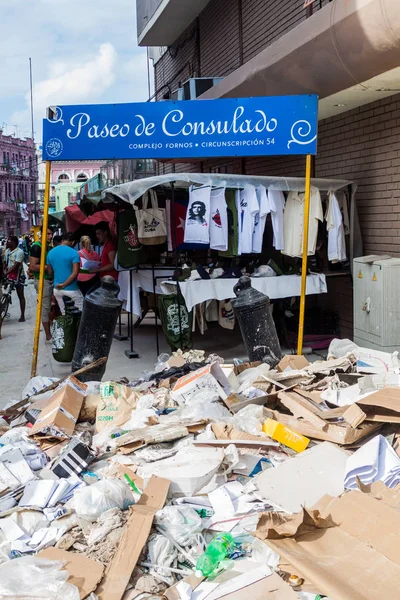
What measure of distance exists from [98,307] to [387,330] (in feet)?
11.1

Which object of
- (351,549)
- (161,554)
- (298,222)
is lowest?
(161,554)

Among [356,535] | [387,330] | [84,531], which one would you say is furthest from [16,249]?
[356,535]

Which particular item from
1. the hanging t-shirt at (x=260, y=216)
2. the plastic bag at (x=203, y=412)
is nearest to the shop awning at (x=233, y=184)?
the hanging t-shirt at (x=260, y=216)

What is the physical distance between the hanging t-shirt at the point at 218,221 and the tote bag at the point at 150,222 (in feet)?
3.01

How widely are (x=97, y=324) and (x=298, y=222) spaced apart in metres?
3.14

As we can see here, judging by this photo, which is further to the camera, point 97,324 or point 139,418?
point 97,324

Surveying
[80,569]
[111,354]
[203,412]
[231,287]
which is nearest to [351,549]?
[80,569]

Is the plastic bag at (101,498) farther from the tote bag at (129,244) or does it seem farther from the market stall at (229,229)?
the tote bag at (129,244)

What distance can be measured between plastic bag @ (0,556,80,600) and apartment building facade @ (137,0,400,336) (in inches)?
230

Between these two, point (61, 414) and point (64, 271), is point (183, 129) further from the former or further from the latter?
point (61, 414)

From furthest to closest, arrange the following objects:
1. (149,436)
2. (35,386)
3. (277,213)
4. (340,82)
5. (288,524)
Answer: (277,213), (340,82), (35,386), (149,436), (288,524)

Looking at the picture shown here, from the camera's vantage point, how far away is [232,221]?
343 inches

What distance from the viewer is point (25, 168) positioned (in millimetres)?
78750

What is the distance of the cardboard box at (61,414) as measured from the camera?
17.3 feet
